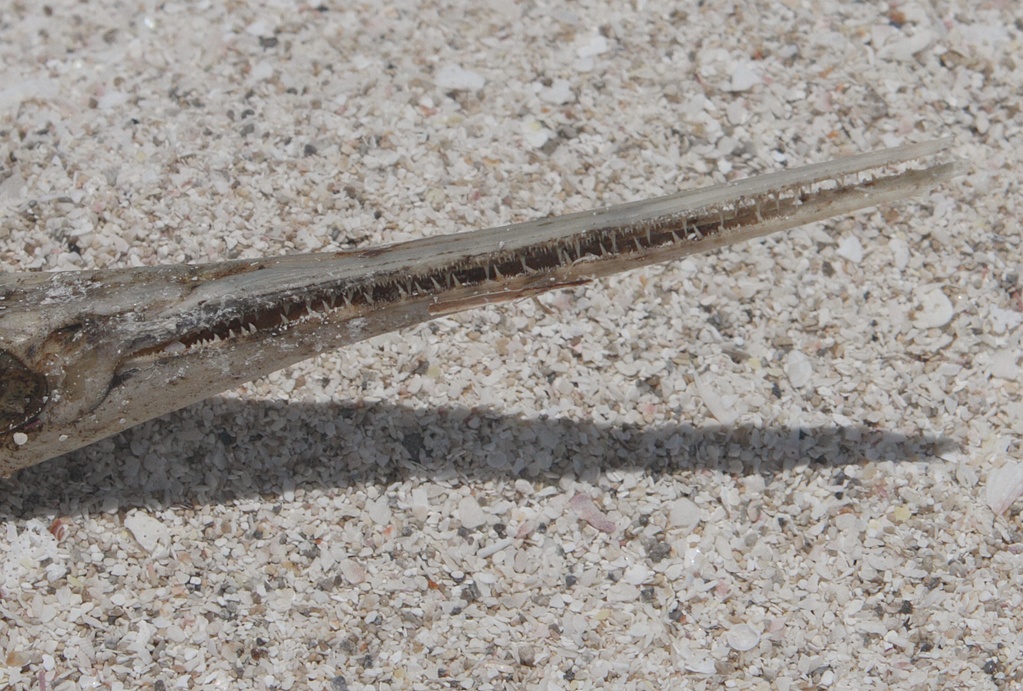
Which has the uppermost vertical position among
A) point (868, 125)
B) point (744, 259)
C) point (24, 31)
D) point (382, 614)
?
point (24, 31)

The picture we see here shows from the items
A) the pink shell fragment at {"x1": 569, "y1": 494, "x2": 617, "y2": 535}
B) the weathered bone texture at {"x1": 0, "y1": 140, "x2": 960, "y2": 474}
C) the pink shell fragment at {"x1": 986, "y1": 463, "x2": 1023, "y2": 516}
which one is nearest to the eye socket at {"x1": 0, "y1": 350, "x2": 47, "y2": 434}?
the weathered bone texture at {"x1": 0, "y1": 140, "x2": 960, "y2": 474}

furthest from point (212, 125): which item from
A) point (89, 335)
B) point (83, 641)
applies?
point (83, 641)

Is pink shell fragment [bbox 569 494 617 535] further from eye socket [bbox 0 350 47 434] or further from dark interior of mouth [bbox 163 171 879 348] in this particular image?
eye socket [bbox 0 350 47 434]

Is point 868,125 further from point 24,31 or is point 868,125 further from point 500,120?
point 24,31

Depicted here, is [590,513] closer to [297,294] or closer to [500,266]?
[500,266]

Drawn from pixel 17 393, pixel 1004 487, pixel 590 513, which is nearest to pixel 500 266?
pixel 590 513
